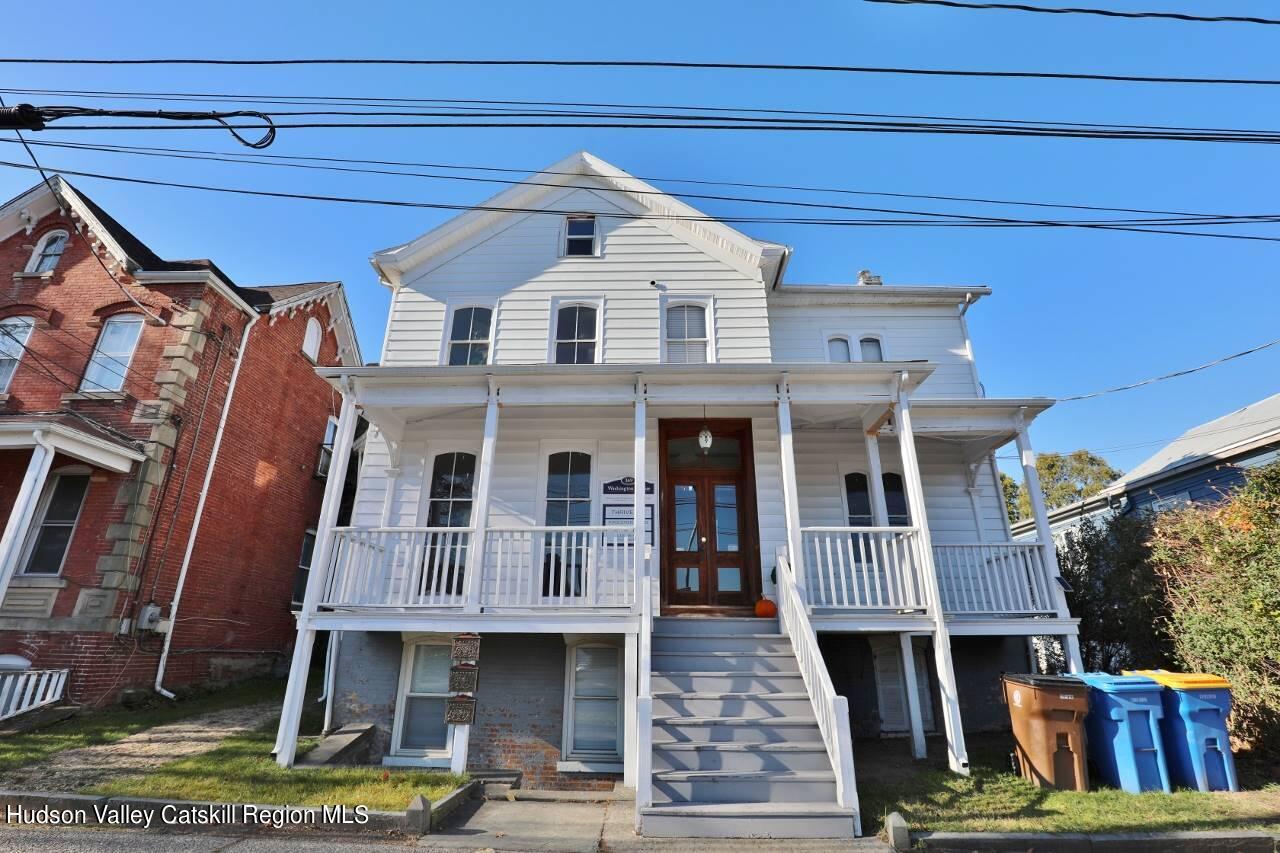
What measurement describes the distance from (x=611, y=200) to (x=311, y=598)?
7.86 metres

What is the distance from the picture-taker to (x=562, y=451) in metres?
9.16

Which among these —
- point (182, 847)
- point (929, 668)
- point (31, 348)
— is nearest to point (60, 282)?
point (31, 348)

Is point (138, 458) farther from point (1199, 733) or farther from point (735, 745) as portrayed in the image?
point (1199, 733)

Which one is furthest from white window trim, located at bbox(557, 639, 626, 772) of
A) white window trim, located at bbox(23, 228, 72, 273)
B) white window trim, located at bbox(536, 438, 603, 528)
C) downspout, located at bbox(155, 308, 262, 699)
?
white window trim, located at bbox(23, 228, 72, 273)

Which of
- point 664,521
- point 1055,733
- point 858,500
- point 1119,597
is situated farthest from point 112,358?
point 1119,597

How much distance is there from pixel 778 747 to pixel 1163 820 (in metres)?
3.01

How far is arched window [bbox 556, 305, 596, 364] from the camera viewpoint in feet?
32.5

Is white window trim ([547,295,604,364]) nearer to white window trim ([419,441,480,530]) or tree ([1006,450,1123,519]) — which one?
white window trim ([419,441,480,530])

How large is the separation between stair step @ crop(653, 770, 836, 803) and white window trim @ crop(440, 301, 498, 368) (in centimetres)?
671

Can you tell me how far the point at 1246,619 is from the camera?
6465 millimetres

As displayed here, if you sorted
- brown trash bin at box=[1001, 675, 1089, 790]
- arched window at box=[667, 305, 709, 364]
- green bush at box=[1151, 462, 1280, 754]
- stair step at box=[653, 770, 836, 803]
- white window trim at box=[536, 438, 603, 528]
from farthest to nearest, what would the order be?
arched window at box=[667, 305, 709, 364]
white window trim at box=[536, 438, 603, 528]
green bush at box=[1151, 462, 1280, 754]
brown trash bin at box=[1001, 675, 1089, 790]
stair step at box=[653, 770, 836, 803]

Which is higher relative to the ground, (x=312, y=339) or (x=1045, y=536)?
(x=312, y=339)

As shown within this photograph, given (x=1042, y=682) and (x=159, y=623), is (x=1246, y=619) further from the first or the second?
(x=159, y=623)

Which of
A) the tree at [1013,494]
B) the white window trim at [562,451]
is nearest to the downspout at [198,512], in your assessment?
the white window trim at [562,451]
